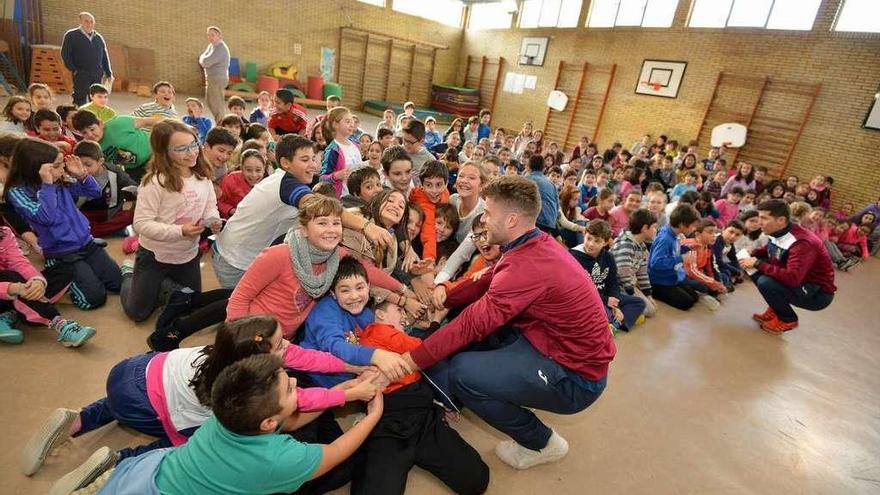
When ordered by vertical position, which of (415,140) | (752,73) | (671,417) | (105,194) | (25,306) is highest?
(752,73)

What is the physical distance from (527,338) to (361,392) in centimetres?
95

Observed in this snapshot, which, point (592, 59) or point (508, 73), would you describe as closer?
point (592, 59)

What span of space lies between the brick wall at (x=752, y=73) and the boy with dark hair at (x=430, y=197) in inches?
422

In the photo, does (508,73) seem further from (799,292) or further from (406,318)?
(406,318)

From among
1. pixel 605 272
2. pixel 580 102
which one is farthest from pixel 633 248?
pixel 580 102

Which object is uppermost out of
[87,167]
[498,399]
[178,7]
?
[178,7]

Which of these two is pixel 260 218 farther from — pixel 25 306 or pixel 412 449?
pixel 412 449

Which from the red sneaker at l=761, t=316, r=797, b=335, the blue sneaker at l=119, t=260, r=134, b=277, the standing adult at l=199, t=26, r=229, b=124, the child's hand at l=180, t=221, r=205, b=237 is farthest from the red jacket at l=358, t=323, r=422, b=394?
the standing adult at l=199, t=26, r=229, b=124

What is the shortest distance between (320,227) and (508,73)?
1640 centimetres

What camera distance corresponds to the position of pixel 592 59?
1353 cm

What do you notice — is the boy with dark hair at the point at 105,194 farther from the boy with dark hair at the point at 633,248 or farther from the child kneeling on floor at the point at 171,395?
the boy with dark hair at the point at 633,248

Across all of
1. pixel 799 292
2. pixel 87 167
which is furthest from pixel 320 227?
pixel 799 292

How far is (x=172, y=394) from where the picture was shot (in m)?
1.74

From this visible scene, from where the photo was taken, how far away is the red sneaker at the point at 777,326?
440cm
